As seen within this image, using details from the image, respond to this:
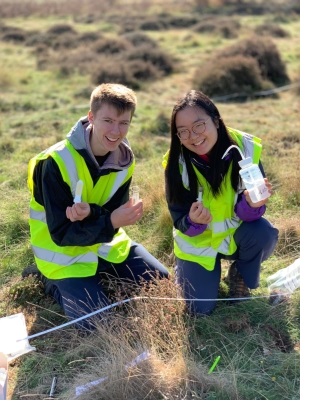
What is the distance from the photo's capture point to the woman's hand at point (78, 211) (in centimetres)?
288

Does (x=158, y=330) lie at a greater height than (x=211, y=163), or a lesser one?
lesser

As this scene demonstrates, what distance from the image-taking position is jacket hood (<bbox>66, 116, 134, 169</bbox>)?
121 inches

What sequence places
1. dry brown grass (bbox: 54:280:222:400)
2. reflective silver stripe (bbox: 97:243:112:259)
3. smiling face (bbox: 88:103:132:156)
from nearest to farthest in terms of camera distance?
dry brown grass (bbox: 54:280:222:400) < smiling face (bbox: 88:103:132:156) < reflective silver stripe (bbox: 97:243:112:259)

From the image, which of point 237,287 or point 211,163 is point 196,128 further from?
Result: point 237,287

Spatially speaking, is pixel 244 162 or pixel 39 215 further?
pixel 39 215

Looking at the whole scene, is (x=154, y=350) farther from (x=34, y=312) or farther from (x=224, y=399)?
(x=34, y=312)

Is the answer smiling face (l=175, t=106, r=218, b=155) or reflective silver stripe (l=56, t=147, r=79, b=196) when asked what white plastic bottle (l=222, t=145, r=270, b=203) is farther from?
reflective silver stripe (l=56, t=147, r=79, b=196)

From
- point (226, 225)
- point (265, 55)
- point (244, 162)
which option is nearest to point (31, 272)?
point (226, 225)

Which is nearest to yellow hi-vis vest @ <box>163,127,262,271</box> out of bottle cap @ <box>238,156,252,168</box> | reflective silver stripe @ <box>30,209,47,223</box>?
bottle cap @ <box>238,156,252,168</box>

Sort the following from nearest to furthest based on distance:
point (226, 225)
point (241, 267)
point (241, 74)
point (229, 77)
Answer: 1. point (226, 225)
2. point (241, 267)
3. point (229, 77)
4. point (241, 74)

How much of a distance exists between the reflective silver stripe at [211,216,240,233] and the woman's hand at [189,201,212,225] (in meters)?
0.17

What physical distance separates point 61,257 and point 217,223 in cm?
92

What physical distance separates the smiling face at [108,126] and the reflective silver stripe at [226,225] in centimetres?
74

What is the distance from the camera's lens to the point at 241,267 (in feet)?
11.1
